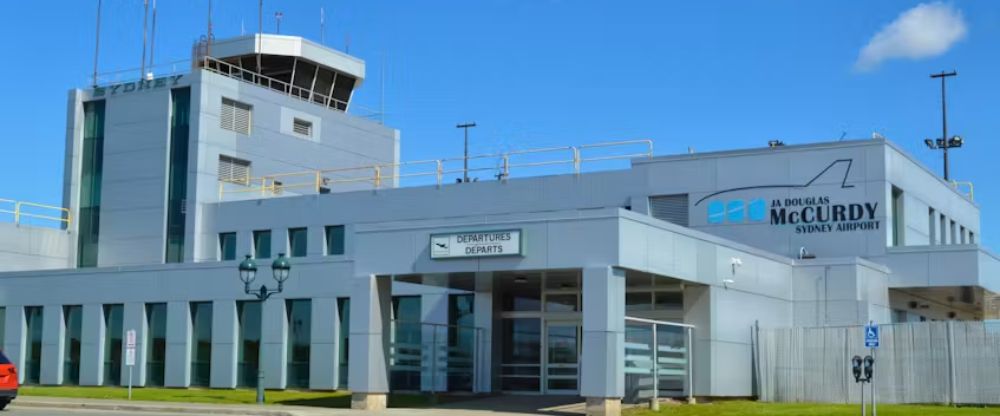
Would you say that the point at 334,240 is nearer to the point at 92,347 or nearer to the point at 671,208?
the point at 92,347

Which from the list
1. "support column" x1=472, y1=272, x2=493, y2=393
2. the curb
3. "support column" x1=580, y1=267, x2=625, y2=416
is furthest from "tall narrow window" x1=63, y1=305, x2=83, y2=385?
"support column" x1=580, y1=267, x2=625, y2=416

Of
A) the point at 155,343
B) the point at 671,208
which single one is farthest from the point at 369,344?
the point at 155,343

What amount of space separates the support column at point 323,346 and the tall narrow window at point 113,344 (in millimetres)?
8698

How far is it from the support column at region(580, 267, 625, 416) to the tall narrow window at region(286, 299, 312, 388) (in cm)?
1650

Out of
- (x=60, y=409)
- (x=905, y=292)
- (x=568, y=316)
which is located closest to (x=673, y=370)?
(x=568, y=316)

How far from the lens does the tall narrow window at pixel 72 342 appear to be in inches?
1902

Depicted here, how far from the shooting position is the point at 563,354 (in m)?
37.5

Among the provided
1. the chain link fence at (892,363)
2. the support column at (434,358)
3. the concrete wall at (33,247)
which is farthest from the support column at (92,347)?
the chain link fence at (892,363)

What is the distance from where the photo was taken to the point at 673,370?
3397 cm

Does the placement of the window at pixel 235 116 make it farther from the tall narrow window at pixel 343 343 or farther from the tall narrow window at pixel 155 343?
the tall narrow window at pixel 343 343

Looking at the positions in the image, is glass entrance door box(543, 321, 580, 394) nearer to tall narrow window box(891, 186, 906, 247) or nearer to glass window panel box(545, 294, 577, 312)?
glass window panel box(545, 294, 577, 312)

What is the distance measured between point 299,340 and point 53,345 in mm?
11465

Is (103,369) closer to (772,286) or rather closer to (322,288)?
(322,288)

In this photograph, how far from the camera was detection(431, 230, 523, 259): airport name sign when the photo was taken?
3066cm
